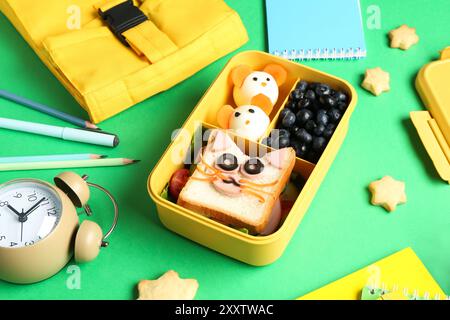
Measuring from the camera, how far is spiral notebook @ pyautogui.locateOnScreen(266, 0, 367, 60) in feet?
3.71

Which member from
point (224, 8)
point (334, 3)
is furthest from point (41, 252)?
point (334, 3)

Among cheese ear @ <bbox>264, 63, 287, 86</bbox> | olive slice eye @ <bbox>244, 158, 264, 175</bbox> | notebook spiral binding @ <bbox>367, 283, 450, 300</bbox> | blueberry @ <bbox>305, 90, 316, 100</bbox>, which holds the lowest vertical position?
notebook spiral binding @ <bbox>367, 283, 450, 300</bbox>

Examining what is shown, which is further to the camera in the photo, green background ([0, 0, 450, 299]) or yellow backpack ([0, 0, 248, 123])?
yellow backpack ([0, 0, 248, 123])

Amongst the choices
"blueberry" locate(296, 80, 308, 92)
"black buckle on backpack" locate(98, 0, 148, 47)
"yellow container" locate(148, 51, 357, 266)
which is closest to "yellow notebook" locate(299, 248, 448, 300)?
"yellow container" locate(148, 51, 357, 266)

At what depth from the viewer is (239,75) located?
3.32 feet

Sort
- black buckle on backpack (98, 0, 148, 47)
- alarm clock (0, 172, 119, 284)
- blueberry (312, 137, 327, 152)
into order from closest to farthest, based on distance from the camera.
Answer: alarm clock (0, 172, 119, 284) → blueberry (312, 137, 327, 152) → black buckle on backpack (98, 0, 148, 47)

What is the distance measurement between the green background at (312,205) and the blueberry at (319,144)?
0.08m

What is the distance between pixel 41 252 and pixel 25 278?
2.5 inches

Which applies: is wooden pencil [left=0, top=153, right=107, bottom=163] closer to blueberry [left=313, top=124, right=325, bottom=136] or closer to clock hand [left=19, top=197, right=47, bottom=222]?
clock hand [left=19, top=197, right=47, bottom=222]

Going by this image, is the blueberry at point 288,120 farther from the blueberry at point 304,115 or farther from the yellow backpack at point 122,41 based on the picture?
the yellow backpack at point 122,41

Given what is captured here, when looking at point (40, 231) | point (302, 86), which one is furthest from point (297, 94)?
point (40, 231)

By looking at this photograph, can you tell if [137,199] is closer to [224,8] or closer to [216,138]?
[216,138]

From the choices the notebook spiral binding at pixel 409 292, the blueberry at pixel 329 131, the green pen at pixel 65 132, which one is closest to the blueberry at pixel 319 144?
the blueberry at pixel 329 131
